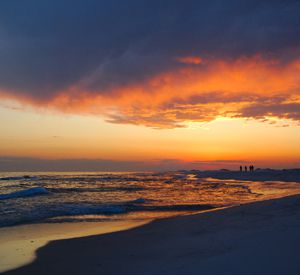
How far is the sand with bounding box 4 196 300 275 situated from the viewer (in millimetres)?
6512

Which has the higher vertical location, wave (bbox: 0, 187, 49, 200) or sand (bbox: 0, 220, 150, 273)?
wave (bbox: 0, 187, 49, 200)

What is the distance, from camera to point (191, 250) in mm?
7980

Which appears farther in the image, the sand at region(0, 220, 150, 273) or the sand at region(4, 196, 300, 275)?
the sand at region(0, 220, 150, 273)

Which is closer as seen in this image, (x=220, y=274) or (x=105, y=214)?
(x=220, y=274)

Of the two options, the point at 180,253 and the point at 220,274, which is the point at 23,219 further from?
the point at 220,274

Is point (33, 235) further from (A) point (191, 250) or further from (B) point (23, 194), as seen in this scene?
(B) point (23, 194)

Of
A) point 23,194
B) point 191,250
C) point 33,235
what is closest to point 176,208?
point 33,235

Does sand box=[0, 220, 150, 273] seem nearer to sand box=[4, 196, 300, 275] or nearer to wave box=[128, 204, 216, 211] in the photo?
sand box=[4, 196, 300, 275]

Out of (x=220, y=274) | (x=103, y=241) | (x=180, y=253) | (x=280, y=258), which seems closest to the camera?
(x=220, y=274)

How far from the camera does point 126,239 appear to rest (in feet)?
34.3

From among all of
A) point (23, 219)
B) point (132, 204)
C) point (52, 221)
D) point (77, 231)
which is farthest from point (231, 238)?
point (132, 204)

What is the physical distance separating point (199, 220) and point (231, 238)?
13.4ft

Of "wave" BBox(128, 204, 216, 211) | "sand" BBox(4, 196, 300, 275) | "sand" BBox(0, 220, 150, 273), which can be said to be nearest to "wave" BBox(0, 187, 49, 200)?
"wave" BBox(128, 204, 216, 211)

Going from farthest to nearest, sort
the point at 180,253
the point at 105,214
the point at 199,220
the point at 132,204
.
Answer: the point at 132,204 < the point at 105,214 < the point at 199,220 < the point at 180,253
